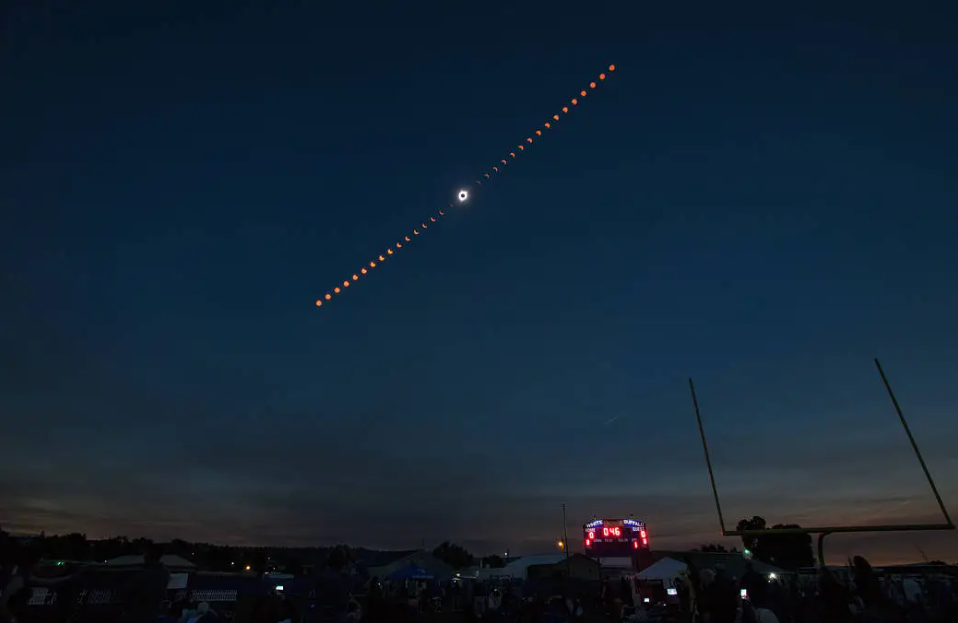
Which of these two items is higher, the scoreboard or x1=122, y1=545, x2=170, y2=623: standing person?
the scoreboard

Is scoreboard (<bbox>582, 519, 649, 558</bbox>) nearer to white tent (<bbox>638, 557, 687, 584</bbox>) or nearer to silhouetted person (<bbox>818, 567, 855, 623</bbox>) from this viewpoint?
white tent (<bbox>638, 557, 687, 584</bbox>)

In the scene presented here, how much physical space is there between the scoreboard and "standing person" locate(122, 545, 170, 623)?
60.8 meters

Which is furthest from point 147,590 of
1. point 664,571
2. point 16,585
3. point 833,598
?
point 664,571

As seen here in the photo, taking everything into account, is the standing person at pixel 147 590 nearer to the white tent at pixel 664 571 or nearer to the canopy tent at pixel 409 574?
the canopy tent at pixel 409 574

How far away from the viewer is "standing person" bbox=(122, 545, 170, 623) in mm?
8047

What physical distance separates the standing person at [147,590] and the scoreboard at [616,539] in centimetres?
6083

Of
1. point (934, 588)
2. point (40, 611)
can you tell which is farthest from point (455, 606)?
point (40, 611)

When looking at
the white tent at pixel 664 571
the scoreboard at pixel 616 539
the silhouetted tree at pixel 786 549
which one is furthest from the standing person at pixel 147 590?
the silhouetted tree at pixel 786 549

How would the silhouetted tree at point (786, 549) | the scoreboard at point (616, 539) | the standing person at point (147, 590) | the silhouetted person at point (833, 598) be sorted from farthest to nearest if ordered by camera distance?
the silhouetted tree at point (786, 549) < the scoreboard at point (616, 539) < the standing person at point (147, 590) < the silhouetted person at point (833, 598)

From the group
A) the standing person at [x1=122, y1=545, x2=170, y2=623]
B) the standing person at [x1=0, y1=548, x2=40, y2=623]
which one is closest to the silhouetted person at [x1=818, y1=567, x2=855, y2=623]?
the standing person at [x1=122, y1=545, x2=170, y2=623]

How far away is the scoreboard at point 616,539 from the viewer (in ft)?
202

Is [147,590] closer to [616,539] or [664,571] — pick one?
[664,571]

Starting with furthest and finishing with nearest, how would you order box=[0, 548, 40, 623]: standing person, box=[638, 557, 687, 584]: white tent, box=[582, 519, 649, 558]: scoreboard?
box=[582, 519, 649, 558]: scoreboard → box=[638, 557, 687, 584]: white tent → box=[0, 548, 40, 623]: standing person

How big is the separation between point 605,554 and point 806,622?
2316 inches
